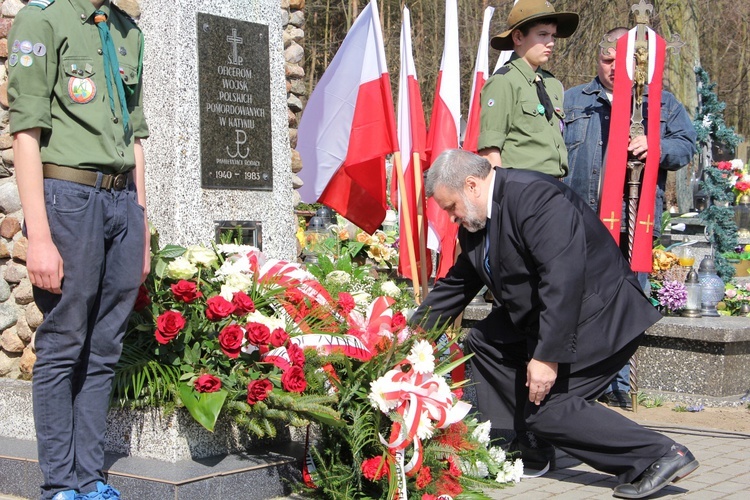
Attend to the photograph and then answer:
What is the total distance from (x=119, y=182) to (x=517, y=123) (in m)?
2.23

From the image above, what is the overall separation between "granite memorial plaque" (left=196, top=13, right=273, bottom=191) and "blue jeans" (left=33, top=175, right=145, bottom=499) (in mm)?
1432

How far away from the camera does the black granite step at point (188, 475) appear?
3.66 m

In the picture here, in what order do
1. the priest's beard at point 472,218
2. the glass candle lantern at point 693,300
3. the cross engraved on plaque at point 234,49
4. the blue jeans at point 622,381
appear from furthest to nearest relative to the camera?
1. the glass candle lantern at point 693,300
2. the blue jeans at point 622,381
3. the cross engraved on plaque at point 234,49
4. the priest's beard at point 472,218

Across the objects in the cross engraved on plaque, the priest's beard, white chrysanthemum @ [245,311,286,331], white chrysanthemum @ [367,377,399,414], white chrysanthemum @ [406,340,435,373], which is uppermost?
the cross engraved on plaque

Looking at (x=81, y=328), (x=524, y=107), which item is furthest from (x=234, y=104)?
(x=81, y=328)

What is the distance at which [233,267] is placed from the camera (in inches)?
170

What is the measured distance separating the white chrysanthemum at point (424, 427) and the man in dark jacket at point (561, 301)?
48 cm

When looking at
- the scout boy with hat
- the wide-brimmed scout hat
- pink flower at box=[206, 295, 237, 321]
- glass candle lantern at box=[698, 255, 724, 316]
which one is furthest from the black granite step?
A: glass candle lantern at box=[698, 255, 724, 316]

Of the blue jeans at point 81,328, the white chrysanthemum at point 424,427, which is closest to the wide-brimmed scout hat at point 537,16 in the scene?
the white chrysanthemum at point 424,427

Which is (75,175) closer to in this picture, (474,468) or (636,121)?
(474,468)

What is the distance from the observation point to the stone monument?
4.89 meters

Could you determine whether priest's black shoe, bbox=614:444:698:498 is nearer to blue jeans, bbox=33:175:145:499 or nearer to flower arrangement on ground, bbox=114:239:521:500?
flower arrangement on ground, bbox=114:239:521:500

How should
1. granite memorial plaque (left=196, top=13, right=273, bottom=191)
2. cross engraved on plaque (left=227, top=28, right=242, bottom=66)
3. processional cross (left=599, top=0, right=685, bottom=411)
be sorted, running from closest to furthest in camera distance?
granite memorial plaque (left=196, top=13, right=273, bottom=191) → cross engraved on plaque (left=227, top=28, right=242, bottom=66) → processional cross (left=599, top=0, right=685, bottom=411)

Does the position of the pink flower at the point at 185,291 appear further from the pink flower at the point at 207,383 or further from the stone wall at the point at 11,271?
the stone wall at the point at 11,271
